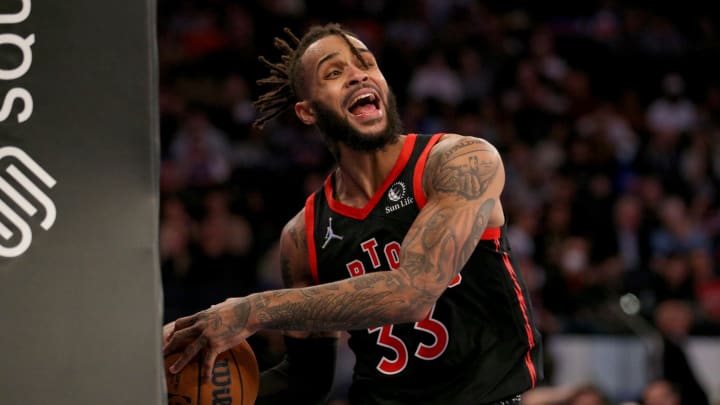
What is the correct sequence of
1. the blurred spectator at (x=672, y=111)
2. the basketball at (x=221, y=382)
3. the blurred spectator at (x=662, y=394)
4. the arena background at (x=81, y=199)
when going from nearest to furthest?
the arena background at (x=81, y=199) → the basketball at (x=221, y=382) → the blurred spectator at (x=662, y=394) → the blurred spectator at (x=672, y=111)

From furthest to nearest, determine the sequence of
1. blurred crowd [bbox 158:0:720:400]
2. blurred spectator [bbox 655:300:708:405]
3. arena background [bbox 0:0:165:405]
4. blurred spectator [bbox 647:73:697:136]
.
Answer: blurred spectator [bbox 647:73:697:136] < blurred crowd [bbox 158:0:720:400] < blurred spectator [bbox 655:300:708:405] < arena background [bbox 0:0:165:405]

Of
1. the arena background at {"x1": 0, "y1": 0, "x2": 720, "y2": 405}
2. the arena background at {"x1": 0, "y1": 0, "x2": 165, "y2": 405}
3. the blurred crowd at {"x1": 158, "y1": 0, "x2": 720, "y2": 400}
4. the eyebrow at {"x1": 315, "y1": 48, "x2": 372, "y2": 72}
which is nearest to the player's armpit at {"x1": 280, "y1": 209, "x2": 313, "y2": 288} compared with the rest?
the eyebrow at {"x1": 315, "y1": 48, "x2": 372, "y2": 72}

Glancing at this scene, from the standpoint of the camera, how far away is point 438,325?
350 cm

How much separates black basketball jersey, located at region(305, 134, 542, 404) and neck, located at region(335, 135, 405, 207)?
4 centimetres

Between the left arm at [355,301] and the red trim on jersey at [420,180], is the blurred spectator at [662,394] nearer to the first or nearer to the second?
the red trim on jersey at [420,180]

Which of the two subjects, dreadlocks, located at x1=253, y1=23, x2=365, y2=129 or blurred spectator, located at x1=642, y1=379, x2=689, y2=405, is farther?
blurred spectator, located at x1=642, y1=379, x2=689, y2=405

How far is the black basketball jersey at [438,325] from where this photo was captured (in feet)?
11.4

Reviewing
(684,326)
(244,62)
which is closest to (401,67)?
(244,62)

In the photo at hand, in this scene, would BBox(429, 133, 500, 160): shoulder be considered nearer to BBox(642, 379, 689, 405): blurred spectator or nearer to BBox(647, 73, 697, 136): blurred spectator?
BBox(642, 379, 689, 405): blurred spectator

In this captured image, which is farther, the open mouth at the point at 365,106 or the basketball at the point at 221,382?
the open mouth at the point at 365,106

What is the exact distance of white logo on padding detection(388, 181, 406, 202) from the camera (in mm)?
3562

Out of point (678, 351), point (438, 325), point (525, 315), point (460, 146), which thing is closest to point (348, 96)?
point (460, 146)

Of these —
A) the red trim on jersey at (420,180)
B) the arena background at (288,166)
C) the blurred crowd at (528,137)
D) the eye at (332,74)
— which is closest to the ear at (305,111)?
the eye at (332,74)

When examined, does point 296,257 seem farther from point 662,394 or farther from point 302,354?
point 662,394
